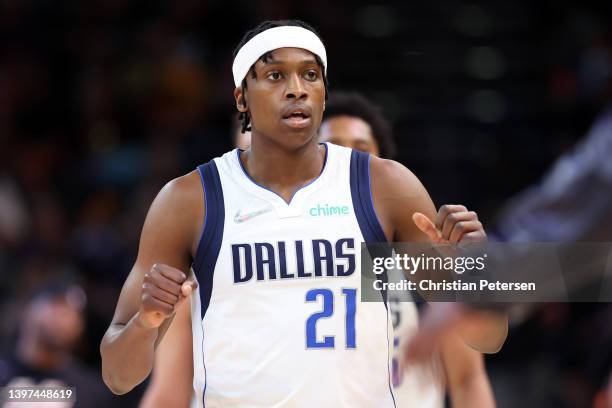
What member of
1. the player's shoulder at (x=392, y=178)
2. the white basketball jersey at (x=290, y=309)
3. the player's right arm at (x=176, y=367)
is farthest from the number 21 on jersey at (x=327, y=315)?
the player's right arm at (x=176, y=367)

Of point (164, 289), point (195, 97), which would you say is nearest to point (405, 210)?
point (164, 289)

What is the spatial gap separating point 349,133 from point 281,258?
1533 millimetres

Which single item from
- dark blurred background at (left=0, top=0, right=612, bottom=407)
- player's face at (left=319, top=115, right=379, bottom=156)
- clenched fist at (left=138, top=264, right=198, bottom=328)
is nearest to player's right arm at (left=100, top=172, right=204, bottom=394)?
clenched fist at (left=138, top=264, right=198, bottom=328)

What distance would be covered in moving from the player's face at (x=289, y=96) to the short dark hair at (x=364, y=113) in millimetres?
1463

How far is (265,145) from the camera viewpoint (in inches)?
164

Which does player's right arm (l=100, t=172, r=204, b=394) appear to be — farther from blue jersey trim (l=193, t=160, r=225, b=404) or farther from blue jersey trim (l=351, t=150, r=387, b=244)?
blue jersey trim (l=351, t=150, r=387, b=244)

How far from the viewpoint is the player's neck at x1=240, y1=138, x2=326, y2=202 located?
414 centimetres

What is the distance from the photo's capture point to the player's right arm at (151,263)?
12.9ft

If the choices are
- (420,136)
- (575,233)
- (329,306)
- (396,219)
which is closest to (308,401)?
(329,306)

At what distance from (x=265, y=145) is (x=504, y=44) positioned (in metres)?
6.65

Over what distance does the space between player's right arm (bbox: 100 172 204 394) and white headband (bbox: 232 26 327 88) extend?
1.57 ft

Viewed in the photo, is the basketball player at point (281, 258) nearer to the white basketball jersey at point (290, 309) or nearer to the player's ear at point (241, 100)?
the white basketball jersey at point (290, 309)

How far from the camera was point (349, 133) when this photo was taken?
5.36 metres

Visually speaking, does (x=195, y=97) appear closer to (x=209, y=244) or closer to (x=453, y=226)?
(x=209, y=244)
